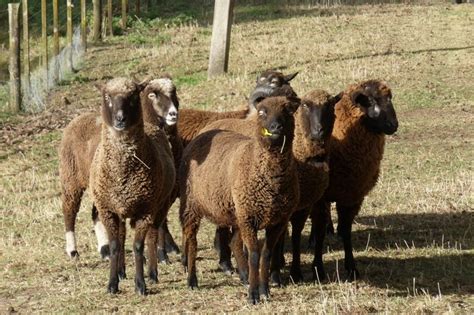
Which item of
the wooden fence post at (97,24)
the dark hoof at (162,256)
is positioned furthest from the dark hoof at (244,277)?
the wooden fence post at (97,24)

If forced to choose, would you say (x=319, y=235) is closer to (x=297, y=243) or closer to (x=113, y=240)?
(x=297, y=243)

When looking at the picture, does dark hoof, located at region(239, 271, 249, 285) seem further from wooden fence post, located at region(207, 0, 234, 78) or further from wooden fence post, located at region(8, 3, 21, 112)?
wooden fence post, located at region(207, 0, 234, 78)

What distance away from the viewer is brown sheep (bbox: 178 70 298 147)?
13.7 m

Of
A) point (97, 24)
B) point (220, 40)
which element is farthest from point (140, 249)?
point (97, 24)

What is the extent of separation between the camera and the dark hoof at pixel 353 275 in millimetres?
11312

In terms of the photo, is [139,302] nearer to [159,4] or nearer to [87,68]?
[87,68]

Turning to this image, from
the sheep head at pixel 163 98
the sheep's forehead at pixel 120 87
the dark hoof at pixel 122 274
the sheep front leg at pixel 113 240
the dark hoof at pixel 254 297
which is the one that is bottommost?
the dark hoof at pixel 122 274

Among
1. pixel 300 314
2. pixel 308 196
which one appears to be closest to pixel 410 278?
pixel 308 196

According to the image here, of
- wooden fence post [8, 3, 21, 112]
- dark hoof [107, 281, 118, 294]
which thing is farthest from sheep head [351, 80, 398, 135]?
wooden fence post [8, 3, 21, 112]

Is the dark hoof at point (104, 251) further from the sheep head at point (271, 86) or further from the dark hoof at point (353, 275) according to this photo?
the dark hoof at point (353, 275)

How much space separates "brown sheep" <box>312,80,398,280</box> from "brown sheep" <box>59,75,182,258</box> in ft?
6.88

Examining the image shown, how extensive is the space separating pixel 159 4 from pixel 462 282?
99.0 feet

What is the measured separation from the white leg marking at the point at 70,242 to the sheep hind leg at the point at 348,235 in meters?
3.33

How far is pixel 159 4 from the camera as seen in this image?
39.9 m
